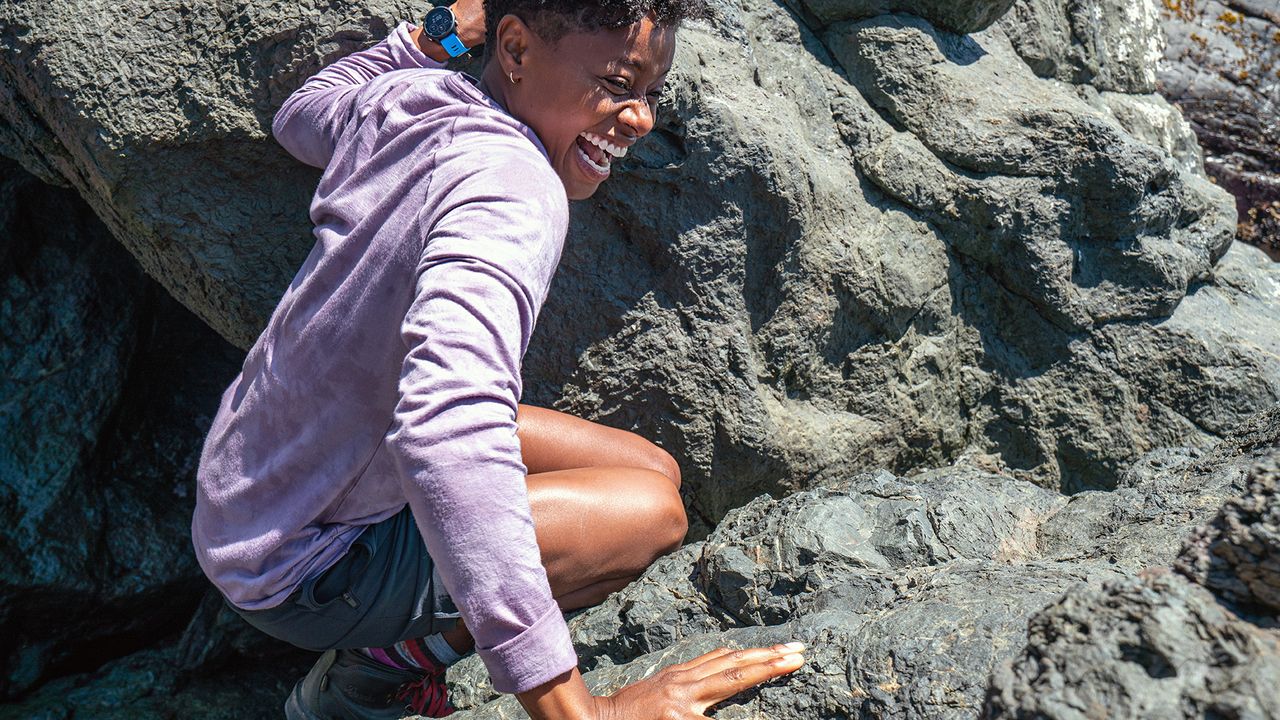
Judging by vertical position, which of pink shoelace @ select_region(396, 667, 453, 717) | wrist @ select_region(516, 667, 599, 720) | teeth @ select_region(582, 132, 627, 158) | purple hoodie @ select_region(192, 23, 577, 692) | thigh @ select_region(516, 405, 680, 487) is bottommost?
pink shoelace @ select_region(396, 667, 453, 717)

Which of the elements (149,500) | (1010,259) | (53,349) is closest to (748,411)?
(1010,259)

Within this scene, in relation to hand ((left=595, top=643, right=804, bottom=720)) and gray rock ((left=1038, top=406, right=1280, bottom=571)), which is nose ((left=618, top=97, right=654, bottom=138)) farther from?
gray rock ((left=1038, top=406, right=1280, bottom=571))

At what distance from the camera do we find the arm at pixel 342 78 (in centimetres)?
242

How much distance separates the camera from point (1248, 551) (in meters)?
1.29

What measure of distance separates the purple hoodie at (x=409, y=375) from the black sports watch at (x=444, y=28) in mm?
260

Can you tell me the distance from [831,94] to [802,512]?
1.35m

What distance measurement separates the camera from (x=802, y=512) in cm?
240

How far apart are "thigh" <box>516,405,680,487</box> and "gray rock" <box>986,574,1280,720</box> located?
148 centimetres

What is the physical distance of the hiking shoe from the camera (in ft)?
7.77

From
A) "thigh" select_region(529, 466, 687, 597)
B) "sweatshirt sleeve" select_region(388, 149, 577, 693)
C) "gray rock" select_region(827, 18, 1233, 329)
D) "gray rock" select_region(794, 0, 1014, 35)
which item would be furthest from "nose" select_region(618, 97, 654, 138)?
"gray rock" select_region(794, 0, 1014, 35)

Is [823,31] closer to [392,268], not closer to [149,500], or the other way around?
[392,268]

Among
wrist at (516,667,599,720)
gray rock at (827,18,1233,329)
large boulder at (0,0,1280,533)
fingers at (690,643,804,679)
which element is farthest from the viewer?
gray rock at (827,18,1233,329)

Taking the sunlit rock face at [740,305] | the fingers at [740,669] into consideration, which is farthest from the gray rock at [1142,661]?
the sunlit rock face at [740,305]

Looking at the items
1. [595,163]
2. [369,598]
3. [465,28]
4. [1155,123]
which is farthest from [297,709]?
[1155,123]
